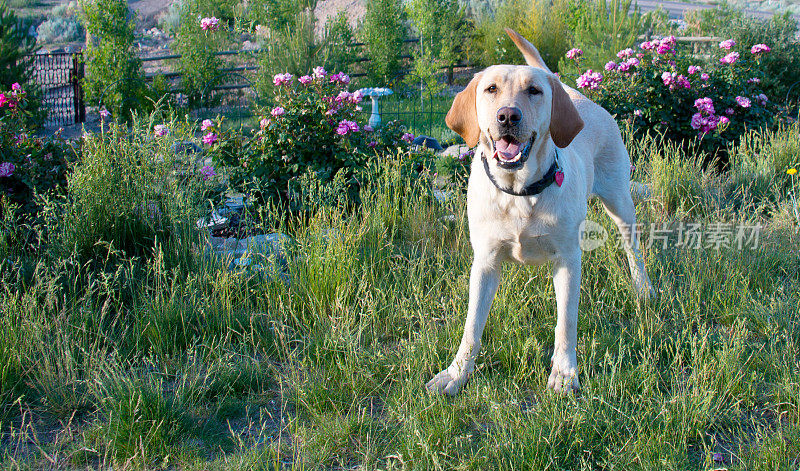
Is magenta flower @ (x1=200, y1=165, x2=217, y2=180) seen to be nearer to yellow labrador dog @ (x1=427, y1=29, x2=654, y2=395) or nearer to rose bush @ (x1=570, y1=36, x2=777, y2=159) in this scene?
yellow labrador dog @ (x1=427, y1=29, x2=654, y2=395)

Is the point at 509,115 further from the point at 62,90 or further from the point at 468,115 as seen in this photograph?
the point at 62,90

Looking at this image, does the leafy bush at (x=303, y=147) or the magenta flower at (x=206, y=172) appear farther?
the leafy bush at (x=303, y=147)

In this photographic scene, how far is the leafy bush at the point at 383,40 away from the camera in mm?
12359

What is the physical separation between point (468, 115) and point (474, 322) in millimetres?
881

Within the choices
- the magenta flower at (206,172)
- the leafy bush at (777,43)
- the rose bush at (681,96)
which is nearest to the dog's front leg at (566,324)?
the magenta flower at (206,172)

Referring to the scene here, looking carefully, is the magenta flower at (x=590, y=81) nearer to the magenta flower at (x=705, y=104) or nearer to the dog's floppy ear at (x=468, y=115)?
the magenta flower at (x=705, y=104)

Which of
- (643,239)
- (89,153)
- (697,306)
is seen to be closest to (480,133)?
(697,306)

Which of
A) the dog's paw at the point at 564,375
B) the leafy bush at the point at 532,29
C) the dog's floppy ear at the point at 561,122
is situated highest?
the leafy bush at the point at 532,29

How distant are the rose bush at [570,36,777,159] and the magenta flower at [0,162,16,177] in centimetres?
469

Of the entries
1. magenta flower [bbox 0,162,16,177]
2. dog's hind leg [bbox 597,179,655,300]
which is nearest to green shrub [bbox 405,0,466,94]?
dog's hind leg [bbox 597,179,655,300]

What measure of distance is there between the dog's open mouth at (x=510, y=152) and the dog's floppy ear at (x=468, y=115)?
18 centimetres

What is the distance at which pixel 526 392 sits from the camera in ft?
9.04

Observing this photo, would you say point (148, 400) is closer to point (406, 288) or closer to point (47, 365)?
point (47, 365)

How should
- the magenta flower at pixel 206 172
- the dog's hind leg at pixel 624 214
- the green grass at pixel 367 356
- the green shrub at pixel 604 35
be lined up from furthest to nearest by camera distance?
the green shrub at pixel 604 35 → the magenta flower at pixel 206 172 → the dog's hind leg at pixel 624 214 → the green grass at pixel 367 356
